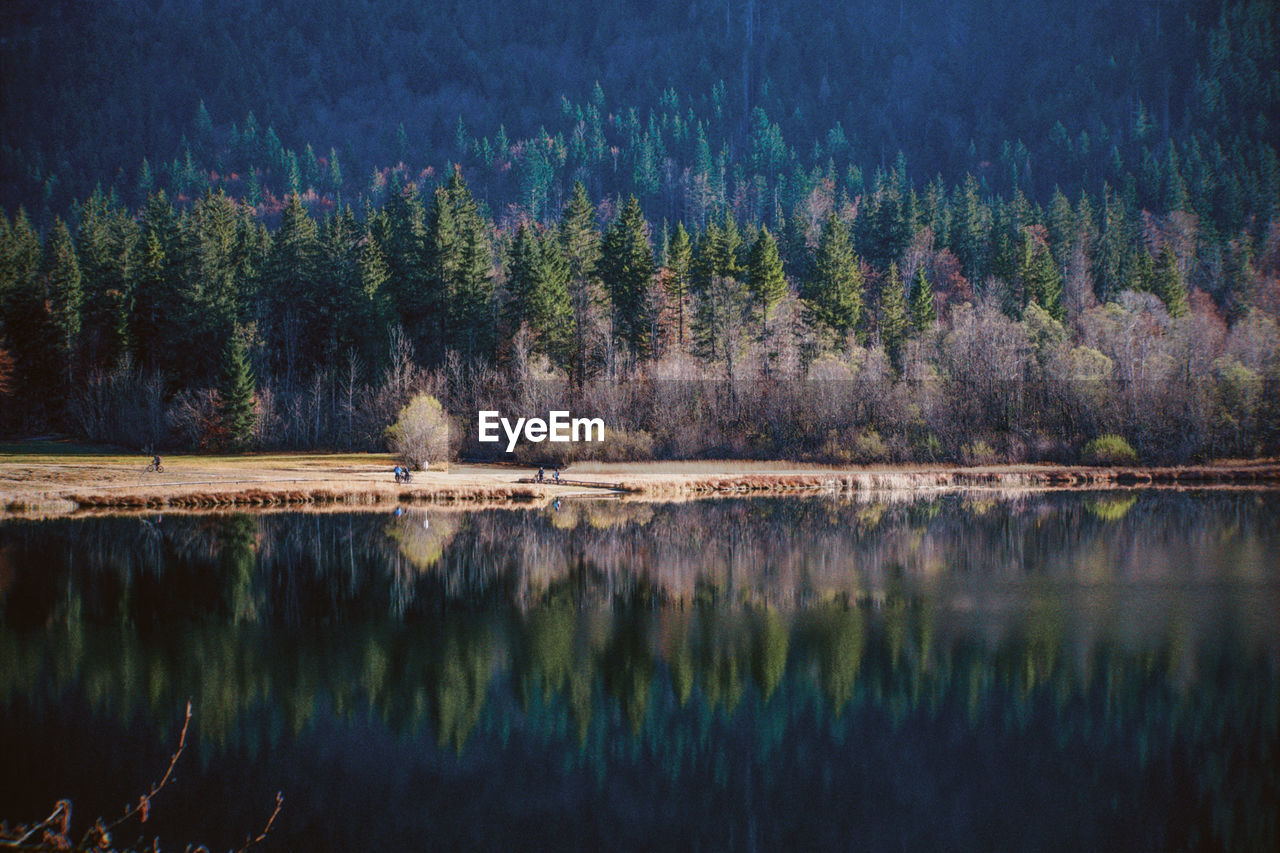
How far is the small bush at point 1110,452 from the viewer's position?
210 ft

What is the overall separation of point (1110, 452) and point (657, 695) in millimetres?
54186

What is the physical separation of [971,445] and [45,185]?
178m

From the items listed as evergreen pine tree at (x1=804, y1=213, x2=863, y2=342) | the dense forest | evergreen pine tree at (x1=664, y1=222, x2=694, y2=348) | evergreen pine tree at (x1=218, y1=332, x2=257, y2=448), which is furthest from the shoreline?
evergreen pine tree at (x1=804, y1=213, x2=863, y2=342)

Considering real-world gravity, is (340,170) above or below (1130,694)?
above

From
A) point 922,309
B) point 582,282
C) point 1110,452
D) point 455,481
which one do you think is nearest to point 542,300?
point 582,282

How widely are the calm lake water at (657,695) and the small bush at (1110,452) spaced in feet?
98.6

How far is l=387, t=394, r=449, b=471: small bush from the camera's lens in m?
61.0

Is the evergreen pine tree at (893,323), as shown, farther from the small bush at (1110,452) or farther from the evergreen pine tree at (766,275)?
the small bush at (1110,452)

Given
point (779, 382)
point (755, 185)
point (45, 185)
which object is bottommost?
point (779, 382)

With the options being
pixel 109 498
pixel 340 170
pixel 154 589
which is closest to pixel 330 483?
pixel 109 498

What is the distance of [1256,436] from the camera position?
65500 millimetres

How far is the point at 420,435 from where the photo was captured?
200ft

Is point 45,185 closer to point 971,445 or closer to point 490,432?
point 490,432

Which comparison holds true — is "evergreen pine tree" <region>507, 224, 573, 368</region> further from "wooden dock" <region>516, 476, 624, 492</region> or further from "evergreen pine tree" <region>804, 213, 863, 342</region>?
"wooden dock" <region>516, 476, 624, 492</region>
